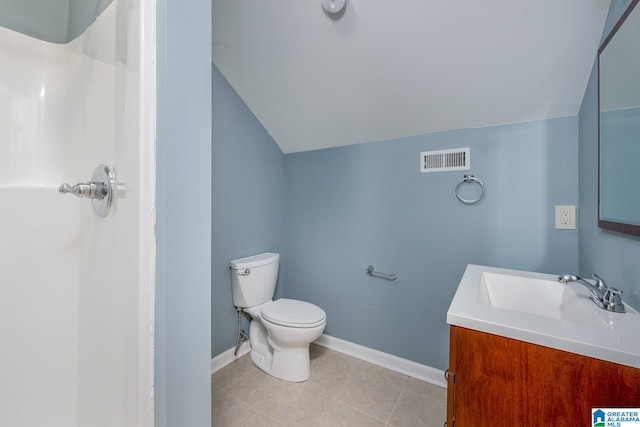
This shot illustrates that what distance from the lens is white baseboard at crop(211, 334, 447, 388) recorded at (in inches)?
62.3

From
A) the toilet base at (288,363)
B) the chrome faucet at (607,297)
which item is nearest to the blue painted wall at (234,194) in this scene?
the toilet base at (288,363)

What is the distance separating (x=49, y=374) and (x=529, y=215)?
2228 millimetres

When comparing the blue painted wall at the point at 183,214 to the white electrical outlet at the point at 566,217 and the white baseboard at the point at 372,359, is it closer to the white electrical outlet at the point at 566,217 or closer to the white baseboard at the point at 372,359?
the white baseboard at the point at 372,359

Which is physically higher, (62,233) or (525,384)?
(62,233)

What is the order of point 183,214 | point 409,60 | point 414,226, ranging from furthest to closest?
point 414,226 → point 409,60 → point 183,214

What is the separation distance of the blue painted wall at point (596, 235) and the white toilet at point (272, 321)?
1293 mm

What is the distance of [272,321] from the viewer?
152 centimetres

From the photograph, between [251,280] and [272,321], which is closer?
[272,321]

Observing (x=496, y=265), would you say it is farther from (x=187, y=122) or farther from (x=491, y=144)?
(x=187, y=122)

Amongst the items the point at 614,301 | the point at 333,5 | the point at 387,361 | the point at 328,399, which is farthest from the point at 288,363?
the point at 333,5

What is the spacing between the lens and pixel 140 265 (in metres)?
0.51

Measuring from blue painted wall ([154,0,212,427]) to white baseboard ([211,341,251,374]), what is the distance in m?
1.23

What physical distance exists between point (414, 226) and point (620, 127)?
982 mm

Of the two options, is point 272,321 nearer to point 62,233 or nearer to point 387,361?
point 387,361
